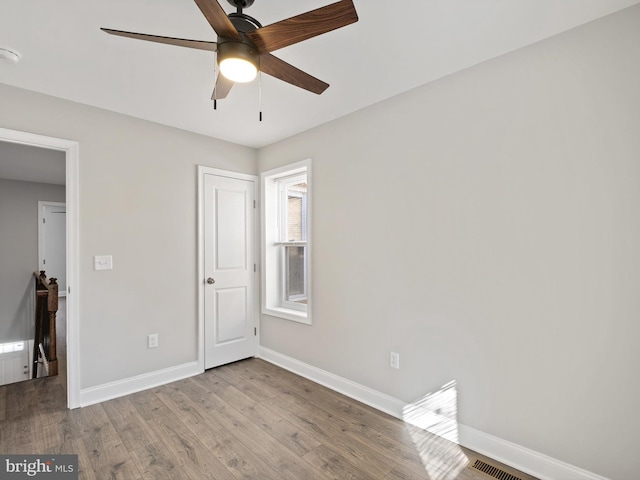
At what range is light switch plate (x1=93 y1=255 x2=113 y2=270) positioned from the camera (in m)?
2.89

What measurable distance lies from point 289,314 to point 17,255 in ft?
17.2

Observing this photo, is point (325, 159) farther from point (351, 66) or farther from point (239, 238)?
point (239, 238)

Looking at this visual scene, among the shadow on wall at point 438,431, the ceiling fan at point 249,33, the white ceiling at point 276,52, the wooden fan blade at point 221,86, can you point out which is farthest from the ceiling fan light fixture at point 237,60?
the shadow on wall at point 438,431

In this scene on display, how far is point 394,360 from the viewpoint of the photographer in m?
2.70

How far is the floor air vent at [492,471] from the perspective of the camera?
194 centimetres

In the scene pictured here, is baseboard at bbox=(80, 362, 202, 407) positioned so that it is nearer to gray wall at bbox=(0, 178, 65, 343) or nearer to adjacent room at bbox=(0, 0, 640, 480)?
adjacent room at bbox=(0, 0, 640, 480)

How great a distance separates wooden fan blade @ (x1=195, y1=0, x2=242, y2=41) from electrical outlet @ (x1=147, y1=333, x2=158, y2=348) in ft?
9.29

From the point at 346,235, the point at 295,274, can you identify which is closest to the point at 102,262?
the point at 295,274

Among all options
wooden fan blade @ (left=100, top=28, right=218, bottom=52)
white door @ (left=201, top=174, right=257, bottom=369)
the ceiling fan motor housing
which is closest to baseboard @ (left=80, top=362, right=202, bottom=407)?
A: white door @ (left=201, top=174, right=257, bottom=369)

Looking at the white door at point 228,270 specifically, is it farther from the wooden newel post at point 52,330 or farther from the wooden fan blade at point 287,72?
the wooden fan blade at point 287,72

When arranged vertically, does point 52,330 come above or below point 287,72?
below

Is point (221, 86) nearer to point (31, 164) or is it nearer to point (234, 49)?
point (234, 49)

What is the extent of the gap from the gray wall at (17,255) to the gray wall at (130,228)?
4.17 meters

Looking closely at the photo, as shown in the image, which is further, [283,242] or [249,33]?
[283,242]
